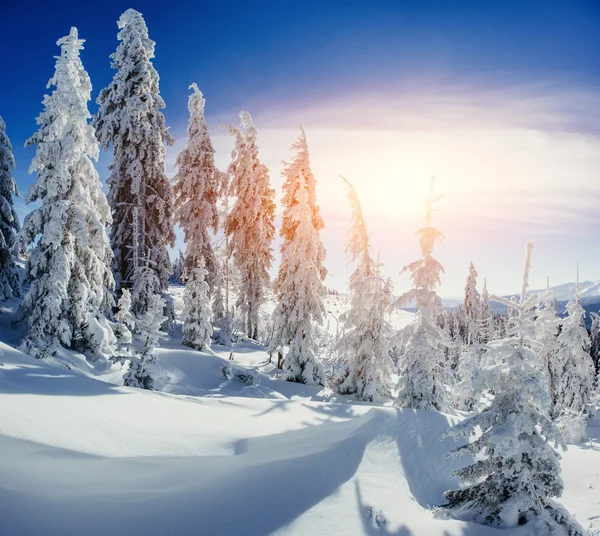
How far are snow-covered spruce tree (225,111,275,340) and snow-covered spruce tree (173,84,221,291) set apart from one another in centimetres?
194

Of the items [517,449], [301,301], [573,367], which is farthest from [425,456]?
[573,367]

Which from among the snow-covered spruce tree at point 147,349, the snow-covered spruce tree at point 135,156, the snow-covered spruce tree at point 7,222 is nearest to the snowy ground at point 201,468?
the snow-covered spruce tree at point 147,349

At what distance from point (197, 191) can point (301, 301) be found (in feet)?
34.6

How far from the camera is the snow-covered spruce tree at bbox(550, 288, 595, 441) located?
2697cm

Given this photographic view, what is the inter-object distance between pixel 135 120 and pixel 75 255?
9372 mm

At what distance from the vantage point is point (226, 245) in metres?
26.9

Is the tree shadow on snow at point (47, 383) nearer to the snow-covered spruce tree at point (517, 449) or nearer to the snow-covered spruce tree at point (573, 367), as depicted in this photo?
the snow-covered spruce tree at point (517, 449)

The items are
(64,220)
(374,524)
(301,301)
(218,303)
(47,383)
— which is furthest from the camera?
(218,303)

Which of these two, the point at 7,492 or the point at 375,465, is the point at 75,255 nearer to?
the point at 7,492

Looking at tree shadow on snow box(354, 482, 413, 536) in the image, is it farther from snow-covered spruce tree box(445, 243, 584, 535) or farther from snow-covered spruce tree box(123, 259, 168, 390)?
snow-covered spruce tree box(123, 259, 168, 390)

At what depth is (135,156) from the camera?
19.6 metres

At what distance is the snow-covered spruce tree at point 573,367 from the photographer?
27.0 meters

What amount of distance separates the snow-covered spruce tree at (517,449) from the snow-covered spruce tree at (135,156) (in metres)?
17.2

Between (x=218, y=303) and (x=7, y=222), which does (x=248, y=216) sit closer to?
(x=218, y=303)
